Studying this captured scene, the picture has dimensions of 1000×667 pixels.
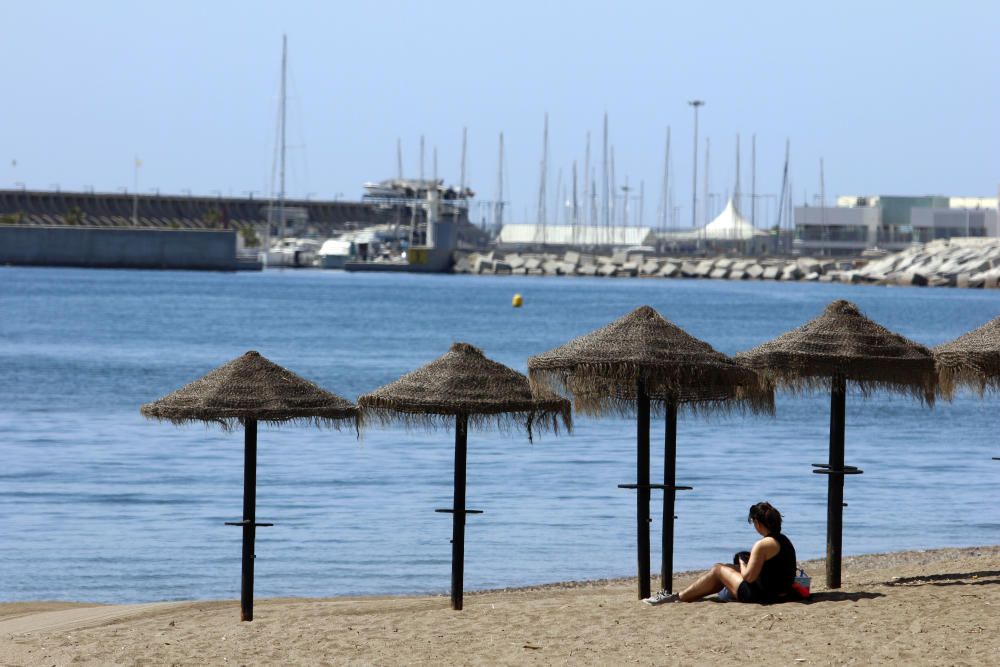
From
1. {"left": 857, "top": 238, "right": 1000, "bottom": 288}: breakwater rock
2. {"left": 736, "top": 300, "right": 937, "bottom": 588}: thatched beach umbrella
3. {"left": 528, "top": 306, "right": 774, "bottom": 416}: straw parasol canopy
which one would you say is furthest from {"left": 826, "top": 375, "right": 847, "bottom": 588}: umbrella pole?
{"left": 857, "top": 238, "right": 1000, "bottom": 288}: breakwater rock

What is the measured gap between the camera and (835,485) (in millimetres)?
13961

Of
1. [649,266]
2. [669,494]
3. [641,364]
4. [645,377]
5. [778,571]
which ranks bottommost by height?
[778,571]

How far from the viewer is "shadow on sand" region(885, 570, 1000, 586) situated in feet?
44.1

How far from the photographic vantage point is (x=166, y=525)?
20.3m

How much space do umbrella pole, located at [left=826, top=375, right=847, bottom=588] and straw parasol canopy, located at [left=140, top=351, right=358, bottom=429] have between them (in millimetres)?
4042

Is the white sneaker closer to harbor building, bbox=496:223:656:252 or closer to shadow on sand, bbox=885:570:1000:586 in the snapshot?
shadow on sand, bbox=885:570:1000:586

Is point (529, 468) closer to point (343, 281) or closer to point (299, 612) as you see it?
point (299, 612)

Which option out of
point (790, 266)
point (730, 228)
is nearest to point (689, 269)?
point (790, 266)

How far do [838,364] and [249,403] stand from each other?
15.7ft

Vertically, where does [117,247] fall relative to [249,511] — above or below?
above

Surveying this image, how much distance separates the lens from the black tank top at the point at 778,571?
1220cm

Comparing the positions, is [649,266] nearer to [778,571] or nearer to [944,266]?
[944,266]

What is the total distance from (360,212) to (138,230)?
160ft

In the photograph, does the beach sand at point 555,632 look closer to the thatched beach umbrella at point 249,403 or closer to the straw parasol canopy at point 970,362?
the thatched beach umbrella at point 249,403
